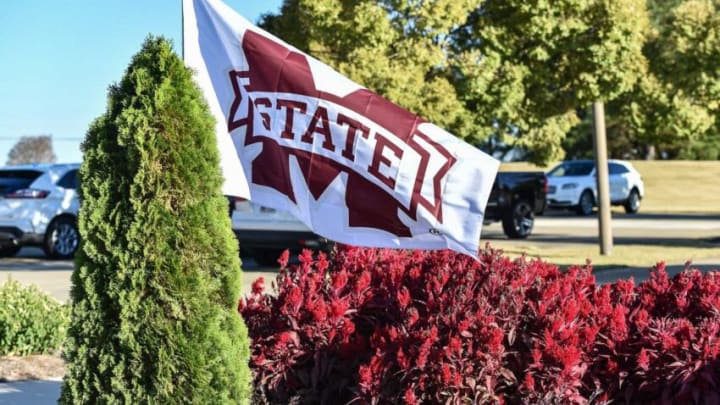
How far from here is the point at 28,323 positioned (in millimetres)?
8906

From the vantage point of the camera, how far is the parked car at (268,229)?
15641mm

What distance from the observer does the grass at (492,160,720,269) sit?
701 inches

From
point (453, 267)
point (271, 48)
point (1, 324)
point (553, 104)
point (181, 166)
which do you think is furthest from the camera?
point (553, 104)

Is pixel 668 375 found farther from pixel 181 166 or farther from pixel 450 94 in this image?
pixel 450 94

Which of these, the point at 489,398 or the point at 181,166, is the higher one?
the point at 181,166

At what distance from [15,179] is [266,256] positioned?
5.54 meters

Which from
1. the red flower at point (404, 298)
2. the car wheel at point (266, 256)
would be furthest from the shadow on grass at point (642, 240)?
the red flower at point (404, 298)

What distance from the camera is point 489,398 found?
15.5ft

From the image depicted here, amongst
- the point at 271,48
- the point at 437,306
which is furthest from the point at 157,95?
the point at 437,306

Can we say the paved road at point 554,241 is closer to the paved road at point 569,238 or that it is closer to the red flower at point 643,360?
the paved road at point 569,238

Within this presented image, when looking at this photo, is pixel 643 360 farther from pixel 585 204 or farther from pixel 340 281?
pixel 585 204

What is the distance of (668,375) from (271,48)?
2.44 metres

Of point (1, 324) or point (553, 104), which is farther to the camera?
point (553, 104)

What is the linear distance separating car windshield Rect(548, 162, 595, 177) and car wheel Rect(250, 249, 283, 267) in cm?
1925
